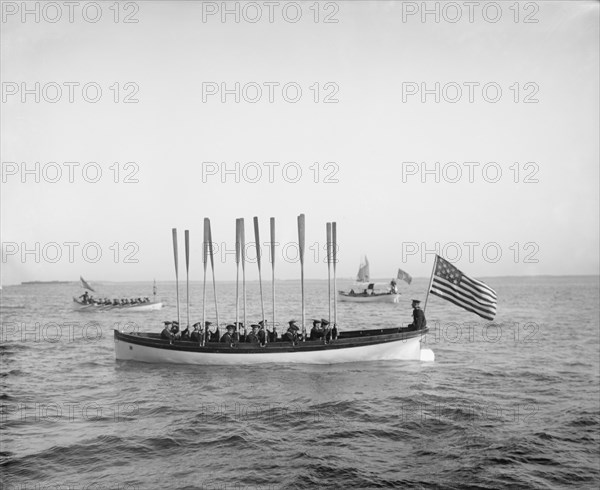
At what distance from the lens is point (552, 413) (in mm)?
19438

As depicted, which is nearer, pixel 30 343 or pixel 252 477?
pixel 252 477

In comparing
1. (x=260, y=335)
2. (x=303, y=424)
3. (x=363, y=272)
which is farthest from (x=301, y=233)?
(x=363, y=272)

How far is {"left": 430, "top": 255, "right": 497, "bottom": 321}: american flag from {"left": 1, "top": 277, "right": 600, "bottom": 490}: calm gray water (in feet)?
12.6

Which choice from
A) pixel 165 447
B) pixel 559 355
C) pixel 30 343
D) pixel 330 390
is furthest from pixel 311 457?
pixel 30 343

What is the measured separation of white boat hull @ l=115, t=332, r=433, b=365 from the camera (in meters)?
25.9

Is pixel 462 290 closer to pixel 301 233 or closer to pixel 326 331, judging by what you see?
pixel 326 331

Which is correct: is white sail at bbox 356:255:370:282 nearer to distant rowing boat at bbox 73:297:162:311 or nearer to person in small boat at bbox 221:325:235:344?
distant rowing boat at bbox 73:297:162:311

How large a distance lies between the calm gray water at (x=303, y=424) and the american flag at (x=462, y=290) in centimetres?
385

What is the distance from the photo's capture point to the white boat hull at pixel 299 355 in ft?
85.0

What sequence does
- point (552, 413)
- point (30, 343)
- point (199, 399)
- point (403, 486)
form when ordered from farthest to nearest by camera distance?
point (30, 343), point (199, 399), point (552, 413), point (403, 486)

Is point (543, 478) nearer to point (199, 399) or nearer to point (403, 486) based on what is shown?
point (403, 486)

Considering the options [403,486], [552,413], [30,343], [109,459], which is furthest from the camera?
[30,343]

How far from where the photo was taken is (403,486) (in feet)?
42.4

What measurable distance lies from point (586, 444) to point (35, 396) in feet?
70.8
